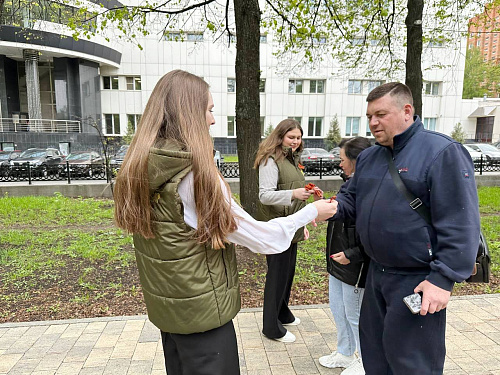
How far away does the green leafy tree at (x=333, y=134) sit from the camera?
31.4 meters

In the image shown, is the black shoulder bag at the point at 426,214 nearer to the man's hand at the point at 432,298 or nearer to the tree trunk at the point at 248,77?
the man's hand at the point at 432,298

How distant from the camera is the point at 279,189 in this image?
124 inches

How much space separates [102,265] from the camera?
5.66 metres

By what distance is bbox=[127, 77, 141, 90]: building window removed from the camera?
104ft

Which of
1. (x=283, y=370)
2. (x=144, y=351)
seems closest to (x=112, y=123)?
(x=144, y=351)

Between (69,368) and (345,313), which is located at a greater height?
(345,313)

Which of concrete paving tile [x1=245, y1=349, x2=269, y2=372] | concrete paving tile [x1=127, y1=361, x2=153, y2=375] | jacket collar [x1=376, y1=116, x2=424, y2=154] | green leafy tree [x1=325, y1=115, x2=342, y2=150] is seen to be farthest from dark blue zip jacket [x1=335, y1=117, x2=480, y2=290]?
green leafy tree [x1=325, y1=115, x2=342, y2=150]

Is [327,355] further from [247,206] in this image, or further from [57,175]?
[57,175]

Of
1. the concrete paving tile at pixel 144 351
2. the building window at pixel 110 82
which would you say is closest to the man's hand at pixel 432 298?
the concrete paving tile at pixel 144 351

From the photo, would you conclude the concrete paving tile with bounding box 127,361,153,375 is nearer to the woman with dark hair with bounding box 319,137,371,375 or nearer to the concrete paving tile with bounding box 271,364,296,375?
the concrete paving tile with bounding box 271,364,296,375

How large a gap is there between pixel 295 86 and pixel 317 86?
81.8 inches

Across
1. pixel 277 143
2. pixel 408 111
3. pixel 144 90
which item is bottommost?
pixel 277 143

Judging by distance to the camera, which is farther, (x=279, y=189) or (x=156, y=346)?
(x=156, y=346)

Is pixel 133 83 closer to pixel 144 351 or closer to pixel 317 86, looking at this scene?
pixel 317 86
